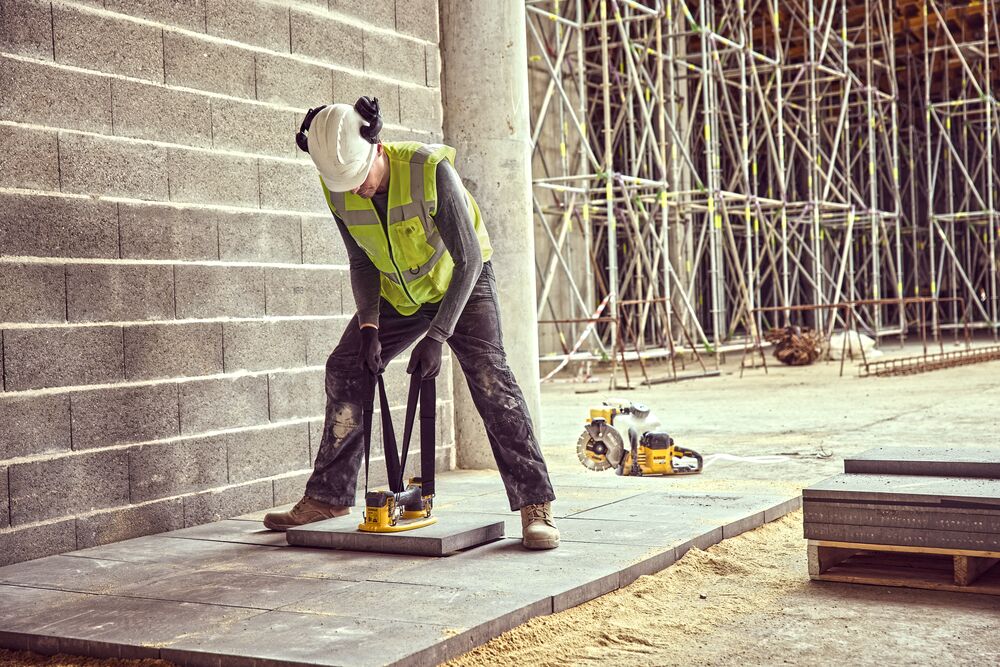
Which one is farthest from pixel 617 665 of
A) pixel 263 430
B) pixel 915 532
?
pixel 263 430

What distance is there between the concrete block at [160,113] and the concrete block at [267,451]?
4.87ft

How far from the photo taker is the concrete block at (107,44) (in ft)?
16.7

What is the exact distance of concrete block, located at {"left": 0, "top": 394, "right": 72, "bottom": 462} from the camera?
189 inches

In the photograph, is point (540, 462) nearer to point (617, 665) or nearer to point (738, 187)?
point (617, 665)

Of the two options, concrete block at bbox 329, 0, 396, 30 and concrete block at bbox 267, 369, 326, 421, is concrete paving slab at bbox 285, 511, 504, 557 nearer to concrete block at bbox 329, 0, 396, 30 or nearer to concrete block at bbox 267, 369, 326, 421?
concrete block at bbox 267, 369, 326, 421

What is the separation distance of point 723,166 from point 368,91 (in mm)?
19706

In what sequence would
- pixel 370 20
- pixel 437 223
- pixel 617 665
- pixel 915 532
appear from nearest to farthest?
pixel 617 665 → pixel 915 532 → pixel 437 223 → pixel 370 20

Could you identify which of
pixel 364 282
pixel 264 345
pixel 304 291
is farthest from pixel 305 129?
pixel 304 291

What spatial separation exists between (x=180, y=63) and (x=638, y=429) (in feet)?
11.8

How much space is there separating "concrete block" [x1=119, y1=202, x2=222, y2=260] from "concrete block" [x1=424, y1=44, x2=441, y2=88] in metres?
2.06

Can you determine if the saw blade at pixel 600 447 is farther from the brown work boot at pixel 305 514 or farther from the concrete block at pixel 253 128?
the concrete block at pixel 253 128

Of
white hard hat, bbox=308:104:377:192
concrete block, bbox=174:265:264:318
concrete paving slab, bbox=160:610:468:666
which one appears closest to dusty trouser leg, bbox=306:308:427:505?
white hard hat, bbox=308:104:377:192

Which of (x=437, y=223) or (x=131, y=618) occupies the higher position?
(x=437, y=223)

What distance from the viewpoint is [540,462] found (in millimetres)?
4840
